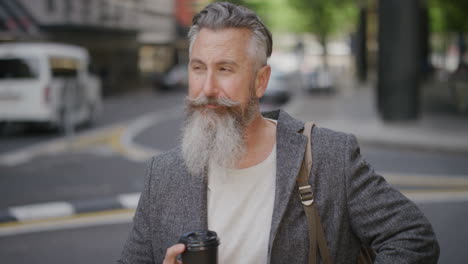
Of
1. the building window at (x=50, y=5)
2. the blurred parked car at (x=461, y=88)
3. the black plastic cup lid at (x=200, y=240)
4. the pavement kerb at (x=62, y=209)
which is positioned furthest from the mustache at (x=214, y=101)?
the building window at (x=50, y=5)

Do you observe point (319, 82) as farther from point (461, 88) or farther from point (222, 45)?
point (222, 45)

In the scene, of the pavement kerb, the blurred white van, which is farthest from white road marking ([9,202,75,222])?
the blurred white van

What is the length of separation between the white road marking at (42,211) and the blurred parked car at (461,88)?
45.7ft

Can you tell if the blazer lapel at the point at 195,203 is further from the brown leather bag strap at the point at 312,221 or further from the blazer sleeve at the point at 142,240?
the brown leather bag strap at the point at 312,221

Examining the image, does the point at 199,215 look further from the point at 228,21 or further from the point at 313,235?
the point at 228,21

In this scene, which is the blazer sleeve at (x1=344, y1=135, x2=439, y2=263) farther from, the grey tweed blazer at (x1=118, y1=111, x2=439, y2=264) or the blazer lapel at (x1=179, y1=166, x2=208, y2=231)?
the blazer lapel at (x1=179, y1=166, x2=208, y2=231)

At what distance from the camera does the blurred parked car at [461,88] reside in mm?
18609

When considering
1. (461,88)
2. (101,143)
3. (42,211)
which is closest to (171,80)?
(461,88)

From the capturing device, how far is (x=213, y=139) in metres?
2.15

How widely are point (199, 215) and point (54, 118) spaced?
1379 centimetres

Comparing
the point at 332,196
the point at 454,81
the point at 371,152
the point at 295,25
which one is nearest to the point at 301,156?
the point at 332,196

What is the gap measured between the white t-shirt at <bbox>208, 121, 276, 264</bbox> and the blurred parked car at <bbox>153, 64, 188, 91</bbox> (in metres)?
33.8

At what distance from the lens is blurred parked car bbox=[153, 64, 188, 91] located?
119ft

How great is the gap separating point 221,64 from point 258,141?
322 mm
